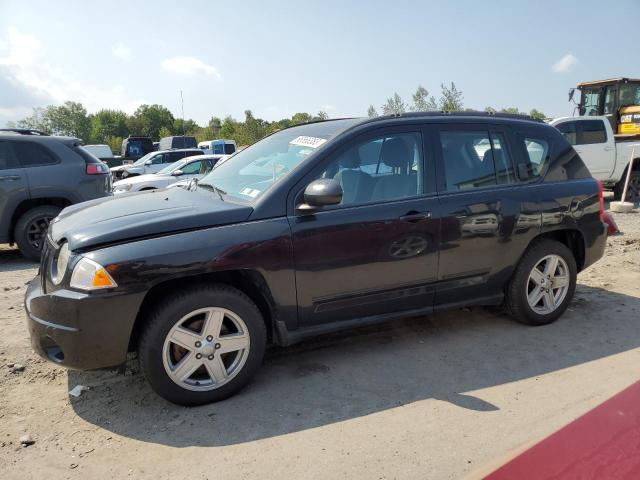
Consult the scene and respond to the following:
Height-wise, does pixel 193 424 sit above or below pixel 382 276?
below

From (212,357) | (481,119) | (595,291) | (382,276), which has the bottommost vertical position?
(595,291)

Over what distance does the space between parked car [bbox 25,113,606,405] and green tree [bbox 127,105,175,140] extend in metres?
92.1

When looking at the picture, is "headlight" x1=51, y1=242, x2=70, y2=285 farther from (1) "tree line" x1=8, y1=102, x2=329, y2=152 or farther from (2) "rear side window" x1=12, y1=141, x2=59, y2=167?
(1) "tree line" x1=8, y1=102, x2=329, y2=152

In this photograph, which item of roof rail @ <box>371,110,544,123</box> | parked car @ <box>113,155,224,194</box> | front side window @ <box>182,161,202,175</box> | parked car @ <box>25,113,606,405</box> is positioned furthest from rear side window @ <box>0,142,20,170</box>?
front side window @ <box>182,161,202,175</box>

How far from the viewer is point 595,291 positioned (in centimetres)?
A: 550

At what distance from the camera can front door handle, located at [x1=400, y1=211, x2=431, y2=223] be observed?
3.68 meters

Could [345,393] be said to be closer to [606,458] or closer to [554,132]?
[606,458]

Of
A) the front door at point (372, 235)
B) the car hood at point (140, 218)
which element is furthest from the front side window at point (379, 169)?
the car hood at point (140, 218)

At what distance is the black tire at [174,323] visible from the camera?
3.02 metres

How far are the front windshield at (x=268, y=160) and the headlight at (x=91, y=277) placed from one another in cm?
103

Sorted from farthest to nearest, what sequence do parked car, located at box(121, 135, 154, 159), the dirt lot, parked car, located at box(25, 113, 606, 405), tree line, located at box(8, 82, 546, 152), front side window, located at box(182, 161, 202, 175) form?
tree line, located at box(8, 82, 546, 152) → parked car, located at box(121, 135, 154, 159) → front side window, located at box(182, 161, 202, 175) → parked car, located at box(25, 113, 606, 405) → the dirt lot

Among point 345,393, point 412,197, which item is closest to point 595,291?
point 412,197

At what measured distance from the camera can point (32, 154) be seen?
7.46 meters

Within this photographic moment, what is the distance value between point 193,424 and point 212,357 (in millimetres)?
400
